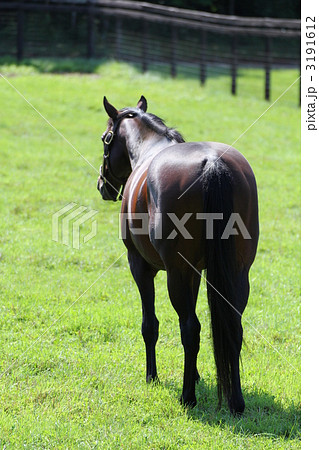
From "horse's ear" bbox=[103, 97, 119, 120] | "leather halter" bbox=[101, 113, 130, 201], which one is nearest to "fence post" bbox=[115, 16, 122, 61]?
"leather halter" bbox=[101, 113, 130, 201]

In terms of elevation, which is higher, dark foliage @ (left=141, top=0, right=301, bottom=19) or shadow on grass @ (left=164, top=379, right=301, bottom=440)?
dark foliage @ (left=141, top=0, right=301, bottom=19)

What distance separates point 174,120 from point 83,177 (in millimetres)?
→ 4448

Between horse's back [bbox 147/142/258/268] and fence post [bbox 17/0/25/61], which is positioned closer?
horse's back [bbox 147/142/258/268]

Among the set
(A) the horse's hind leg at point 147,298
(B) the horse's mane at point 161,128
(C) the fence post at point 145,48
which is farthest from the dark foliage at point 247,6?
(A) the horse's hind leg at point 147,298

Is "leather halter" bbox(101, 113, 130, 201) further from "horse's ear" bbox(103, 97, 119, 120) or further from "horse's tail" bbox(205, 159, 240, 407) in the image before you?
"horse's tail" bbox(205, 159, 240, 407)

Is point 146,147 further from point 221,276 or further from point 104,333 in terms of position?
point 104,333

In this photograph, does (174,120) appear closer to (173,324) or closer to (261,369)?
(173,324)

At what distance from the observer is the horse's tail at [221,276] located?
151 inches

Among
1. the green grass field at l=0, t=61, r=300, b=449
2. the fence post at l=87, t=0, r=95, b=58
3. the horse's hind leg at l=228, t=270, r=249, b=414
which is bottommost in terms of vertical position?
the green grass field at l=0, t=61, r=300, b=449

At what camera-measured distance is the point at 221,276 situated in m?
3.91

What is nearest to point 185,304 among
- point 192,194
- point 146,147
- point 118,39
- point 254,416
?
point 192,194

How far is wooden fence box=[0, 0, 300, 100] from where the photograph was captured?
1977 cm

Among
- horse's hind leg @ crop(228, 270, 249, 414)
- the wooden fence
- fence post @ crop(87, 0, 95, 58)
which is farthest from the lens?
fence post @ crop(87, 0, 95, 58)

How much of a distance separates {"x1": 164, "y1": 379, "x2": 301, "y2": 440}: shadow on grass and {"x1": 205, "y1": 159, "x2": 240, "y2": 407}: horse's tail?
0.63ft
